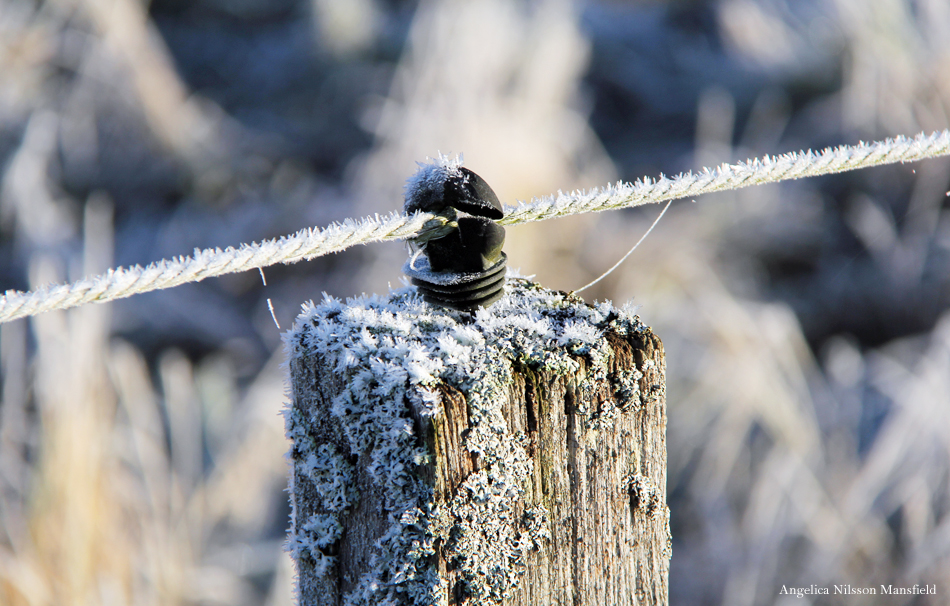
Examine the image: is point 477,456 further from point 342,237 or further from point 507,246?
point 507,246

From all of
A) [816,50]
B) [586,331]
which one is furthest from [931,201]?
[586,331]

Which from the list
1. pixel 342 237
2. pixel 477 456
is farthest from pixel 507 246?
pixel 477 456

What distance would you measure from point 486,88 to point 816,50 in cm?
182

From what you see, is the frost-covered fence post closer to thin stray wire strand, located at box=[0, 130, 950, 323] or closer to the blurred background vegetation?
thin stray wire strand, located at box=[0, 130, 950, 323]

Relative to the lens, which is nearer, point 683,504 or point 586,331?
point 586,331

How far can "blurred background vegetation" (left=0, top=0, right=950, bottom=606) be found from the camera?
5.11 ft

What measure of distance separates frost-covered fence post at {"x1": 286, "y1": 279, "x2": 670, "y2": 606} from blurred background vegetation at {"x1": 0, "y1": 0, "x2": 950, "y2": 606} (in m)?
1.11

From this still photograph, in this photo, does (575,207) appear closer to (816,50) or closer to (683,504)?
(683,504)

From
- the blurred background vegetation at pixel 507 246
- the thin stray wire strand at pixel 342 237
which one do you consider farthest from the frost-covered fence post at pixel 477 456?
the blurred background vegetation at pixel 507 246

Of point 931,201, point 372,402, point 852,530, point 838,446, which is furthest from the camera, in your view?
point 931,201

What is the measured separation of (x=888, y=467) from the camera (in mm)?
1649

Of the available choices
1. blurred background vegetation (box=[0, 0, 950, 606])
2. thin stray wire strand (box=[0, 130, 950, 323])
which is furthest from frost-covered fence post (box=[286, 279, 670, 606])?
blurred background vegetation (box=[0, 0, 950, 606])

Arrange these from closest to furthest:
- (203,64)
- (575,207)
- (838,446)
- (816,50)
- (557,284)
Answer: (575,207)
(838,446)
(557,284)
(816,50)
(203,64)

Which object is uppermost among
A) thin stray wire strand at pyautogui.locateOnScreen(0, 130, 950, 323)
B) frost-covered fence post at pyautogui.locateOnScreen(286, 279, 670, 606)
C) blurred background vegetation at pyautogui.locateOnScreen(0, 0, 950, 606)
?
blurred background vegetation at pyautogui.locateOnScreen(0, 0, 950, 606)
